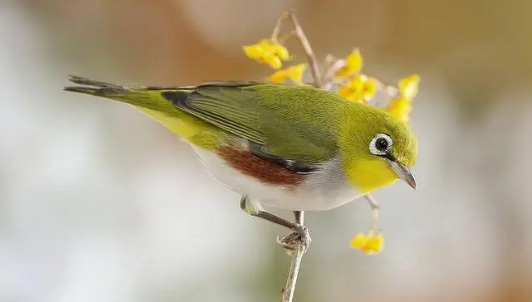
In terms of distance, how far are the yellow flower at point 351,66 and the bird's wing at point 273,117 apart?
11 centimetres

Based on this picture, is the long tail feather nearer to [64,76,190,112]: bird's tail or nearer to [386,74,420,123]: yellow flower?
[64,76,190,112]: bird's tail

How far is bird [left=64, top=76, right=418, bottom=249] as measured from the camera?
34.6 inches

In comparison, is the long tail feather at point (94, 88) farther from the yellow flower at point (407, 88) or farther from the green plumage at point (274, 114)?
the yellow flower at point (407, 88)

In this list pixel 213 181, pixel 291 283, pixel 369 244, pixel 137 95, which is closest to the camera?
pixel 291 283

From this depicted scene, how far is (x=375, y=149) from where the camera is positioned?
904mm

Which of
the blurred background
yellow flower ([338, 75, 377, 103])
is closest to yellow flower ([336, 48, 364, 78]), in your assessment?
yellow flower ([338, 75, 377, 103])

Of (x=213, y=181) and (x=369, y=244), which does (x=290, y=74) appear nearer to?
(x=369, y=244)

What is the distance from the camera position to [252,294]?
199cm

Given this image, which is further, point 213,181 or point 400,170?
point 213,181

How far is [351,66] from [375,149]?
12cm

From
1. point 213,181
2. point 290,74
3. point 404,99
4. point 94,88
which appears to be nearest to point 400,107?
point 404,99

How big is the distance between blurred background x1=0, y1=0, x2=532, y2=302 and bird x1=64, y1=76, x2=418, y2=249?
103 cm

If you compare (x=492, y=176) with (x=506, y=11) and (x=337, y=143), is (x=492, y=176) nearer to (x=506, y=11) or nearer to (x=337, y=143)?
(x=506, y=11)

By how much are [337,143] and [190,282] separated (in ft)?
3.83
